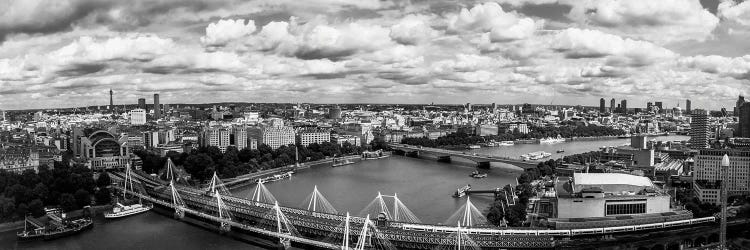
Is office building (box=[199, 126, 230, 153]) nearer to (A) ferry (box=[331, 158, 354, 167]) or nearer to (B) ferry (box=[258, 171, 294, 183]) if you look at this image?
(A) ferry (box=[331, 158, 354, 167])

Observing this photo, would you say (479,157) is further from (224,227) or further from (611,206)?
(224,227)

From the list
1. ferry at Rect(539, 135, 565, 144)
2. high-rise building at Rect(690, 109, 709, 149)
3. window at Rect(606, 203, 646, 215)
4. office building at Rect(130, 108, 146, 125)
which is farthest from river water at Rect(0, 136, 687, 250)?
office building at Rect(130, 108, 146, 125)

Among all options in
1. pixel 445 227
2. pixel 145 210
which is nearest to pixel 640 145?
pixel 445 227

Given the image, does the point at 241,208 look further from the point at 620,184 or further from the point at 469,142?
the point at 469,142

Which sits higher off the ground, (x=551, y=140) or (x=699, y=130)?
(x=699, y=130)

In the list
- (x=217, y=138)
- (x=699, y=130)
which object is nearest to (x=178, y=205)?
(x=217, y=138)

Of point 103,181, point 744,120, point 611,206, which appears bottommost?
point 611,206

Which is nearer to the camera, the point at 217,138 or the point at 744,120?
the point at 217,138
